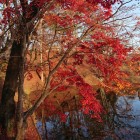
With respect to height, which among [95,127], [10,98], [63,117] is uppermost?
[10,98]

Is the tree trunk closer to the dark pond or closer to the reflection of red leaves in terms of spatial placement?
the dark pond

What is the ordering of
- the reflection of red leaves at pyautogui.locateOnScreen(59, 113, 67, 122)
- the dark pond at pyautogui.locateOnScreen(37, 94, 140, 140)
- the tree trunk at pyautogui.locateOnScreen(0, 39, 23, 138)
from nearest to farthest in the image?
the tree trunk at pyautogui.locateOnScreen(0, 39, 23, 138), the dark pond at pyautogui.locateOnScreen(37, 94, 140, 140), the reflection of red leaves at pyautogui.locateOnScreen(59, 113, 67, 122)

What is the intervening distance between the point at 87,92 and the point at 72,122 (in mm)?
4090

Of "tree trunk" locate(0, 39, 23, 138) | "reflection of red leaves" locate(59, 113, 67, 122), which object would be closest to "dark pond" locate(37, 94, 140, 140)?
"reflection of red leaves" locate(59, 113, 67, 122)

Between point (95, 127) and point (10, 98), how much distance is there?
8186mm

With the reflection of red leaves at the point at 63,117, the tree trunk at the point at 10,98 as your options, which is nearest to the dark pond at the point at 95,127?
the reflection of red leaves at the point at 63,117

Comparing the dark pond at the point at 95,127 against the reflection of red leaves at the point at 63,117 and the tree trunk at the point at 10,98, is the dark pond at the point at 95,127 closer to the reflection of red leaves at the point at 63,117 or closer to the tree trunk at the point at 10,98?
the reflection of red leaves at the point at 63,117

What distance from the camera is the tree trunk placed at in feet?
33.6

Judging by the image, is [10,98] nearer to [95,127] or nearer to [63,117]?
[95,127]

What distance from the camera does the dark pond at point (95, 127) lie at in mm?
15484

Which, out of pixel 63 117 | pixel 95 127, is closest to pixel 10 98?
pixel 95 127

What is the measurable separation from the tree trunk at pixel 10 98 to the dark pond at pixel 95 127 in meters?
5.72

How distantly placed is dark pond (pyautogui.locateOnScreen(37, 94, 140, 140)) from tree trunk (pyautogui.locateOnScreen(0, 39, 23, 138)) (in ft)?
18.8

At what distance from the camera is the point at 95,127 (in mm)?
17016
